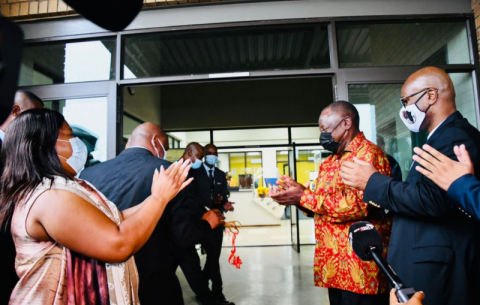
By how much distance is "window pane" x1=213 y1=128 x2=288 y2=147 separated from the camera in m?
8.59

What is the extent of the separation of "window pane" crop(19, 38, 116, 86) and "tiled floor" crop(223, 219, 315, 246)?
574cm

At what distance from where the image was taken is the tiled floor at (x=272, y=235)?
26.4 feet

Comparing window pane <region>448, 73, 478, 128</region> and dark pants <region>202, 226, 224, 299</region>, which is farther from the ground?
window pane <region>448, 73, 478, 128</region>

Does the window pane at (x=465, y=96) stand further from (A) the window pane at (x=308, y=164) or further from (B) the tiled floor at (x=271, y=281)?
(A) the window pane at (x=308, y=164)

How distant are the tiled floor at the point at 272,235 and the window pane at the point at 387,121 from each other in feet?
17.0

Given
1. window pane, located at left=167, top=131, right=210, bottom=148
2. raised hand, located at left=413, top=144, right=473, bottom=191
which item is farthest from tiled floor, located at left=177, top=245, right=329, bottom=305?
window pane, located at left=167, top=131, right=210, bottom=148

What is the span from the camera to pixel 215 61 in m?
3.30

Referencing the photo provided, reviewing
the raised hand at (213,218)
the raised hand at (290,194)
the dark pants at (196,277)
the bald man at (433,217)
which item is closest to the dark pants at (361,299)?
the bald man at (433,217)

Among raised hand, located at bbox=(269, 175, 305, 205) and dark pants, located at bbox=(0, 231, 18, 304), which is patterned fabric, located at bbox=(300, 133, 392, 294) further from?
dark pants, located at bbox=(0, 231, 18, 304)

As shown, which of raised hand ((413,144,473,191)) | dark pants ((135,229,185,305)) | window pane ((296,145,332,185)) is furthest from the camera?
window pane ((296,145,332,185))

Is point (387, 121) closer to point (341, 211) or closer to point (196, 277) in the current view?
point (341, 211)

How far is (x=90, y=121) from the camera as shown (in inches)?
129

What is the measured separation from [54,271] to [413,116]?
1.82 m

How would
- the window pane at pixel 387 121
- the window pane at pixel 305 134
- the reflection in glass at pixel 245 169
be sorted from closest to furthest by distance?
the window pane at pixel 387 121 → the window pane at pixel 305 134 → the reflection in glass at pixel 245 169
